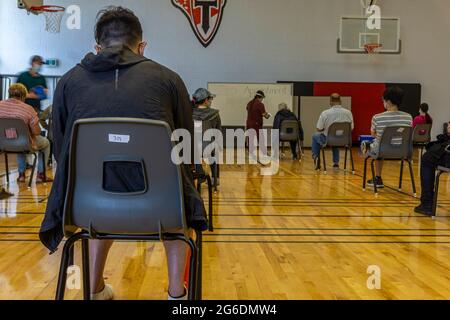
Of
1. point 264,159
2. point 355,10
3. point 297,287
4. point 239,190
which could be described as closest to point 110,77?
point 297,287

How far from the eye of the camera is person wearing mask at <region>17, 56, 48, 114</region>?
6.61 meters

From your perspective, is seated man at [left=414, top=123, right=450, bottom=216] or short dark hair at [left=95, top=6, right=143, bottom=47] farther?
seated man at [left=414, top=123, right=450, bottom=216]

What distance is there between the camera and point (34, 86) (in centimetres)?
679

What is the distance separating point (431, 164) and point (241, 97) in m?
8.20

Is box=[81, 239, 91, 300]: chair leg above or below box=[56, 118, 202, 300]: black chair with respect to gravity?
below

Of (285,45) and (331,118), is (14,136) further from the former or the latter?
(285,45)

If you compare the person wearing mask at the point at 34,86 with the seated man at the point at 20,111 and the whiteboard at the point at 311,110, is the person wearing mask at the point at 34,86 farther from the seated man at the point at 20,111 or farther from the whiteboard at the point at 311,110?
the whiteboard at the point at 311,110

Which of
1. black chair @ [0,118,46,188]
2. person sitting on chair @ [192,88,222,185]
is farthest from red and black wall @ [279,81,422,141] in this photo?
black chair @ [0,118,46,188]

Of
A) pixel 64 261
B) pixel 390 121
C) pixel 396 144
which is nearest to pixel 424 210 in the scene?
pixel 396 144

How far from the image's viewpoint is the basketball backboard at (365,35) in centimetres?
1198

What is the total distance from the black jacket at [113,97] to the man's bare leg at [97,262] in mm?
445

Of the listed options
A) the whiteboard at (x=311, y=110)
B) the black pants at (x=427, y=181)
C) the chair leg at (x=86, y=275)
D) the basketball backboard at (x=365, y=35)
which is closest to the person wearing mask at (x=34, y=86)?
the black pants at (x=427, y=181)

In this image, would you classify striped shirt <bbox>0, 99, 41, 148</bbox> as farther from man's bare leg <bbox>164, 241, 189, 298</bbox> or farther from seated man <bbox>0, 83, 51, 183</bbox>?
man's bare leg <bbox>164, 241, 189, 298</bbox>

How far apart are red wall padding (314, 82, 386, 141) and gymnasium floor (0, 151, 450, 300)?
753cm
